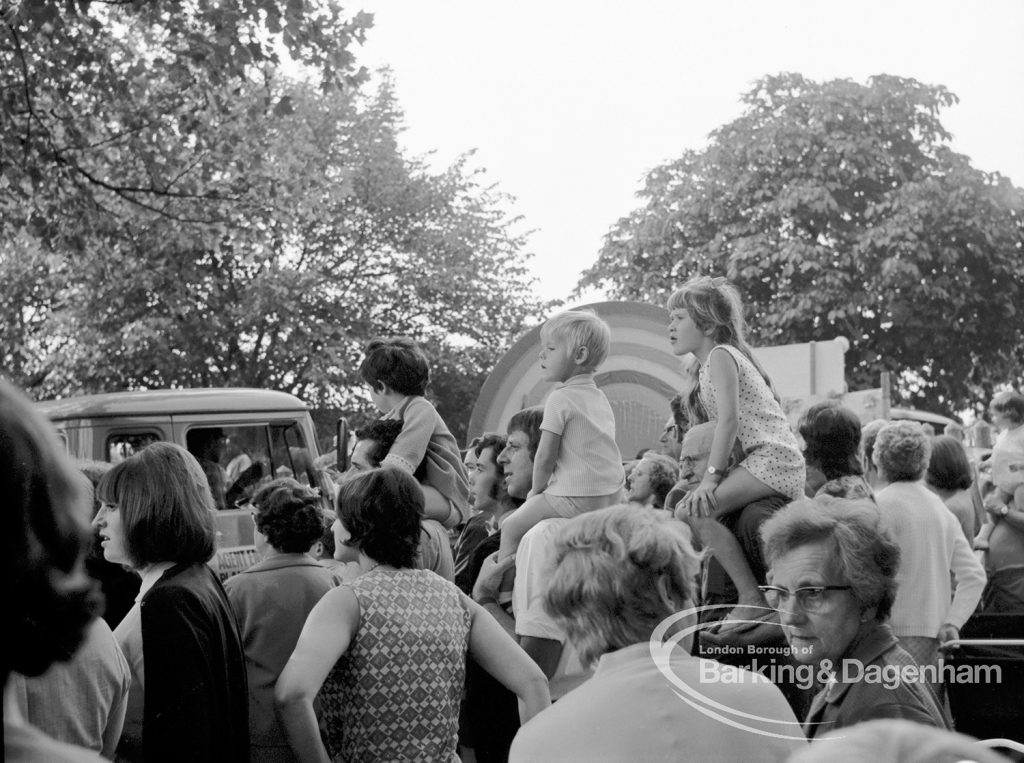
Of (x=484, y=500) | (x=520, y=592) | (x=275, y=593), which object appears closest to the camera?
(x=275, y=593)

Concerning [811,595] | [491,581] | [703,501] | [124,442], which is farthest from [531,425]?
[124,442]

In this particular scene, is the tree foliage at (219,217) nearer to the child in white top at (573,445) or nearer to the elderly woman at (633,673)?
the child in white top at (573,445)

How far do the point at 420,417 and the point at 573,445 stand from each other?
906mm

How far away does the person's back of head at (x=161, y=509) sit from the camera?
3.60 meters

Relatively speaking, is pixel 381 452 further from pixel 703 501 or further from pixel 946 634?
pixel 946 634

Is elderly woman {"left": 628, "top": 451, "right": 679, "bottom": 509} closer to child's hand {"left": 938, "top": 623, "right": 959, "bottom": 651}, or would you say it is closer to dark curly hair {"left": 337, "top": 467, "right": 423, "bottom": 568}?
child's hand {"left": 938, "top": 623, "right": 959, "bottom": 651}

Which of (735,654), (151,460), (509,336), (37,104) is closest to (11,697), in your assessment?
(151,460)

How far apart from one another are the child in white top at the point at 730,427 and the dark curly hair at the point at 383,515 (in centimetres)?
99

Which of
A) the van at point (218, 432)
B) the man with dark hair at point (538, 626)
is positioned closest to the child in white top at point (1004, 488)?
the man with dark hair at point (538, 626)

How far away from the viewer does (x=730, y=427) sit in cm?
431

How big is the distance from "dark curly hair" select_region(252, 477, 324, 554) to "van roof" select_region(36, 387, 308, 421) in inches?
258

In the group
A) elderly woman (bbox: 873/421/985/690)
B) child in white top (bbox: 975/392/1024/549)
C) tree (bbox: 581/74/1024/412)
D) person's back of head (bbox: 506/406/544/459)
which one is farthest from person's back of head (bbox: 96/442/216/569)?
tree (bbox: 581/74/1024/412)

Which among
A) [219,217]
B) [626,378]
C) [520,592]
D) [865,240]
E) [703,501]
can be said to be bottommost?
[520,592]

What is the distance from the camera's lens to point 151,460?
3.68 metres
